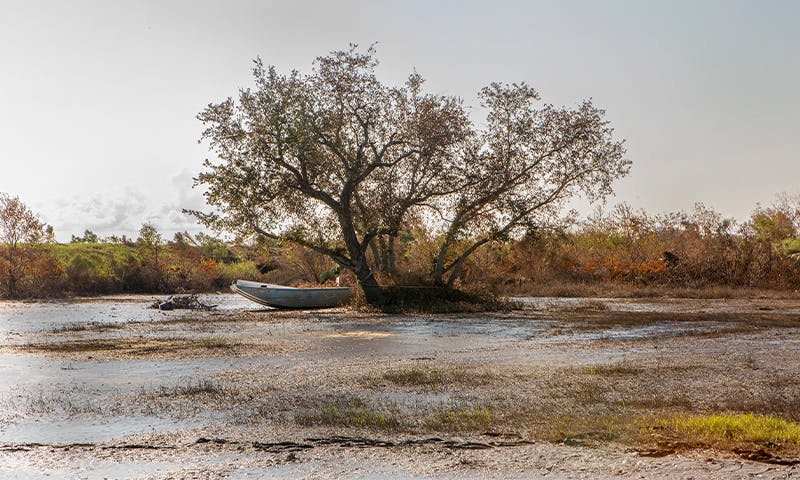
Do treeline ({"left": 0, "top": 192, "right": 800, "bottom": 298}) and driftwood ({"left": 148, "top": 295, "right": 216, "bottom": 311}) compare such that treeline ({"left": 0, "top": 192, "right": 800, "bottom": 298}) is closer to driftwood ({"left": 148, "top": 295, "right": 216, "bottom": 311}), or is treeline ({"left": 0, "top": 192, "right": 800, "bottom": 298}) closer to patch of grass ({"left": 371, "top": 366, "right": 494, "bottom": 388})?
driftwood ({"left": 148, "top": 295, "right": 216, "bottom": 311})

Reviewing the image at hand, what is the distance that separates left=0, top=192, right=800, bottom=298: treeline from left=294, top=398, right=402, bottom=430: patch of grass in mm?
23862

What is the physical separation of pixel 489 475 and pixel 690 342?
1158cm

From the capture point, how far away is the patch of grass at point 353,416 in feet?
25.5

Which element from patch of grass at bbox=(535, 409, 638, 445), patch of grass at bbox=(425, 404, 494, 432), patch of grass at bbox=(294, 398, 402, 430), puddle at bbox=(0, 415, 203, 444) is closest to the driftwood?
puddle at bbox=(0, 415, 203, 444)

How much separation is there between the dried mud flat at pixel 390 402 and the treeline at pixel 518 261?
17450 mm

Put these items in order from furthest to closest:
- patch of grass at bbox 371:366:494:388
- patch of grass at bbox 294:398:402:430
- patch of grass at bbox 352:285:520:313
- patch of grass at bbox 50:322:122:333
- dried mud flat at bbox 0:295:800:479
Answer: patch of grass at bbox 352:285:520:313, patch of grass at bbox 50:322:122:333, patch of grass at bbox 371:366:494:388, patch of grass at bbox 294:398:402:430, dried mud flat at bbox 0:295:800:479

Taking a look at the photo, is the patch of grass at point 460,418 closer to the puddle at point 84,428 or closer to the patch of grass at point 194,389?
the puddle at point 84,428

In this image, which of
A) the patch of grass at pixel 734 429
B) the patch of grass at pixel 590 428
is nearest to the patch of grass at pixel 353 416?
the patch of grass at pixel 590 428

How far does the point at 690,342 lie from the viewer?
16.0 metres

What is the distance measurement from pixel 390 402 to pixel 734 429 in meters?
3.85

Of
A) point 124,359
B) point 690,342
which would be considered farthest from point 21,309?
point 690,342

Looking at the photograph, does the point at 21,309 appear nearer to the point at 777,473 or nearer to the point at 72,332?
the point at 72,332

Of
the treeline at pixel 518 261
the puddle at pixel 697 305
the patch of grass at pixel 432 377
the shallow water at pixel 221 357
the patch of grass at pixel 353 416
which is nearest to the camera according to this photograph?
the patch of grass at pixel 353 416

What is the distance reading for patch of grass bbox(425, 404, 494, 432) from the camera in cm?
752
